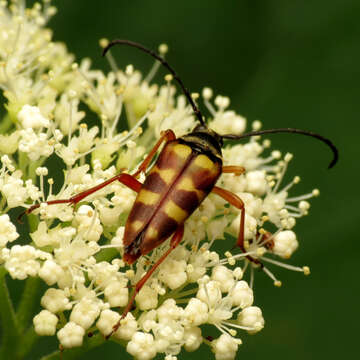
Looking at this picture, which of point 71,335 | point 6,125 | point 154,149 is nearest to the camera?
point 71,335

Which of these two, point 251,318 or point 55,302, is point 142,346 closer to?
point 55,302

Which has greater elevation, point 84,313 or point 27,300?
point 84,313

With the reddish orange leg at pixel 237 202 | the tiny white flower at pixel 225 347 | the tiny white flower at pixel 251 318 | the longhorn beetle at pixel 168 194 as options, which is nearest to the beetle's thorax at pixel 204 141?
the longhorn beetle at pixel 168 194

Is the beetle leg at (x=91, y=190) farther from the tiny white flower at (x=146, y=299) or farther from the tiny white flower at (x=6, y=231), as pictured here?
the tiny white flower at (x=146, y=299)

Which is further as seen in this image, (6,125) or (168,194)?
(6,125)

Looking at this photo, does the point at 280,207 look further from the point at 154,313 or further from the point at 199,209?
the point at 154,313

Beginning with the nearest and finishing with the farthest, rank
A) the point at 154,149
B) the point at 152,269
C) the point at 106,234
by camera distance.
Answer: the point at 152,269 → the point at 106,234 → the point at 154,149

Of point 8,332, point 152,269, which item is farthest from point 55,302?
point 8,332

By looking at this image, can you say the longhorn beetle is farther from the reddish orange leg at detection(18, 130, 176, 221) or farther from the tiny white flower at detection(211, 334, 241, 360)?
the tiny white flower at detection(211, 334, 241, 360)
